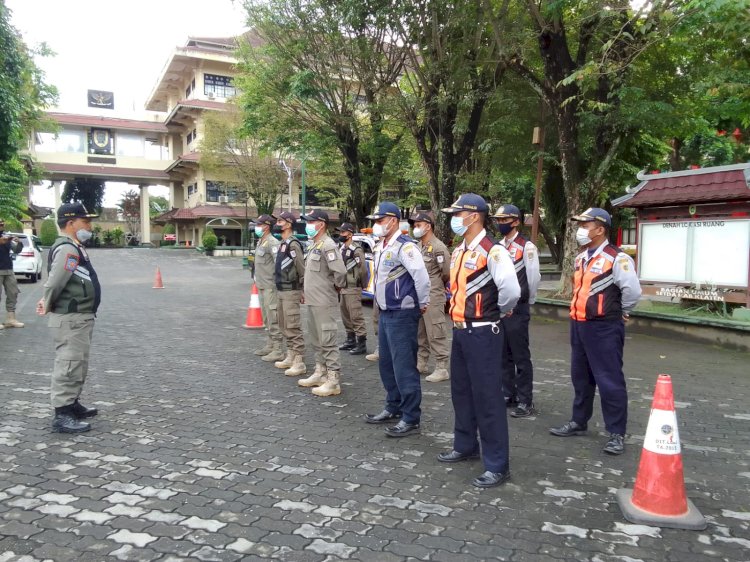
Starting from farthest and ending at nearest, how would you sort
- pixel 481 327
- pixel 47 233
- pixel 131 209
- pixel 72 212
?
pixel 131 209 < pixel 47 233 < pixel 72 212 < pixel 481 327

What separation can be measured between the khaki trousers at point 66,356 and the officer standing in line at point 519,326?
12.6 ft

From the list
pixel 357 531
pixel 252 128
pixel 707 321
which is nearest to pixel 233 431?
pixel 357 531

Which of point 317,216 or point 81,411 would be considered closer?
point 81,411

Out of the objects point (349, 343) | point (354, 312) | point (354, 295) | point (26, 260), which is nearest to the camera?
point (354, 312)

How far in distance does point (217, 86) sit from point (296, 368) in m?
37.7

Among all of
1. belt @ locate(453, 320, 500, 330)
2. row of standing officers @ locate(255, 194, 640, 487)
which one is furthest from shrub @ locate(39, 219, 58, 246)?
belt @ locate(453, 320, 500, 330)

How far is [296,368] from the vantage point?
694 centimetres

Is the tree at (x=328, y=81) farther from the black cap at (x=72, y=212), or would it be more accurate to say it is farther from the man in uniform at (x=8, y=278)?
the black cap at (x=72, y=212)

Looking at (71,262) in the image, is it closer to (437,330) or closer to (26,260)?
(437,330)

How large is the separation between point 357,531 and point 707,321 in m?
7.85

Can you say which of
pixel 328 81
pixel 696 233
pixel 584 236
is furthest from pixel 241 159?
pixel 584 236

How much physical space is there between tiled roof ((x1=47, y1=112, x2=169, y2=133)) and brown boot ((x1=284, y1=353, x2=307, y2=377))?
43461 millimetres

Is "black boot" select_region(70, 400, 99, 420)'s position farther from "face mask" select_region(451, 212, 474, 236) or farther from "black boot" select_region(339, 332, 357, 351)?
"black boot" select_region(339, 332, 357, 351)

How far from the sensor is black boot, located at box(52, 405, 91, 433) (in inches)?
188
